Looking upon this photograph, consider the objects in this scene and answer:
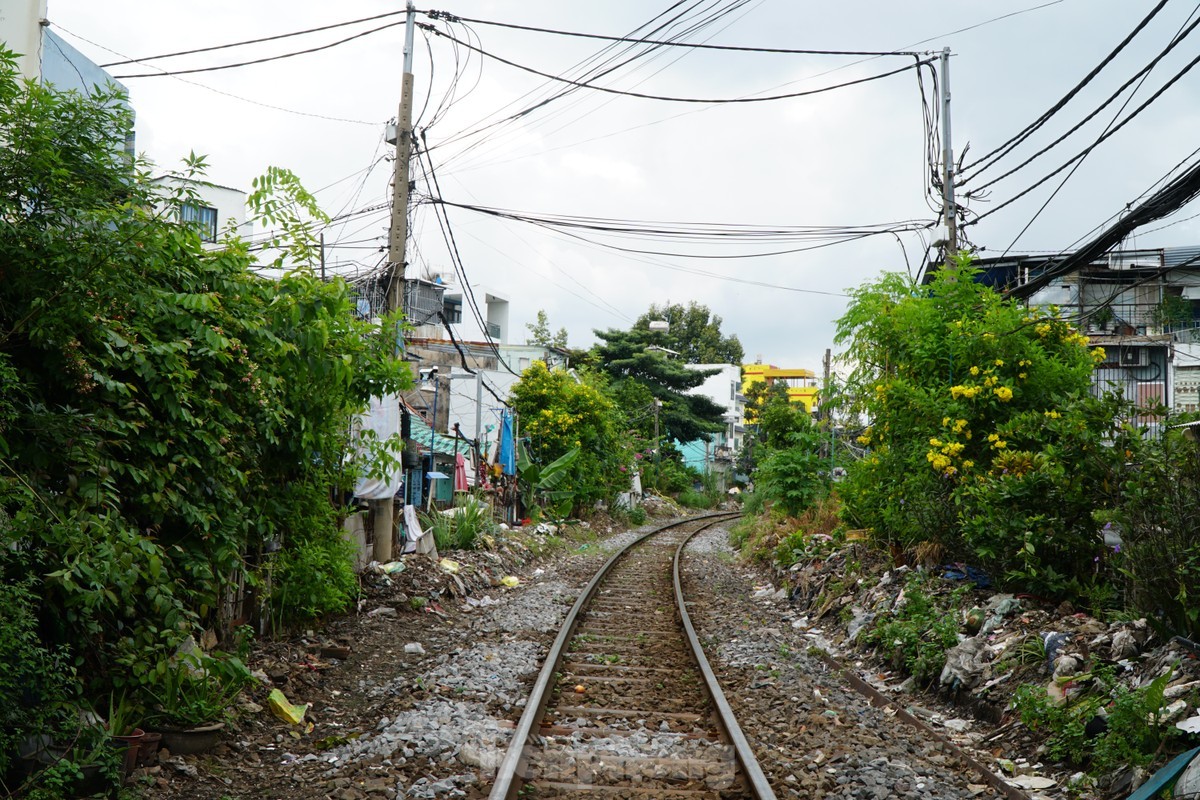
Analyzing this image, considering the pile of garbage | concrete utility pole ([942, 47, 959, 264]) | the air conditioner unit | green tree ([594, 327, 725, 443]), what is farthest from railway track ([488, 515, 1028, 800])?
green tree ([594, 327, 725, 443])

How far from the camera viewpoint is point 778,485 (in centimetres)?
2072

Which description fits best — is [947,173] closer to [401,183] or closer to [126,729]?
[401,183]

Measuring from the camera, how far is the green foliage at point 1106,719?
16.6 ft

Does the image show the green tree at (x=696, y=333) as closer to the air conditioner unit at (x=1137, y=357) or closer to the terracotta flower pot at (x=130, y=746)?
the air conditioner unit at (x=1137, y=357)

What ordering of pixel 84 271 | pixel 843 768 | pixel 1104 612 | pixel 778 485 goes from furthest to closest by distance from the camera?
pixel 778 485, pixel 1104 612, pixel 843 768, pixel 84 271

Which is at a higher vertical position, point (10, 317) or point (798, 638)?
point (10, 317)

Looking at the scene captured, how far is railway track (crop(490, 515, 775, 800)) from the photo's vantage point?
518cm

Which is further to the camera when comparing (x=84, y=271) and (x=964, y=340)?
(x=964, y=340)

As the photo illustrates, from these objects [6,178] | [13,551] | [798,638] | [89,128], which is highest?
[89,128]

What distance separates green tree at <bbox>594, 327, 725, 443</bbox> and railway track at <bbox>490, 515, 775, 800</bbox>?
34118 millimetres

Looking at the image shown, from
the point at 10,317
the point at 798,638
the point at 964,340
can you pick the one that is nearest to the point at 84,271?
the point at 10,317

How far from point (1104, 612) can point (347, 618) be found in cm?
749

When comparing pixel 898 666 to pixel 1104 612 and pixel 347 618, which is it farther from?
pixel 347 618

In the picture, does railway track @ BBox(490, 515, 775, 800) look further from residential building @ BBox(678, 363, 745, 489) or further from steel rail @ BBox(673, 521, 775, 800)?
residential building @ BBox(678, 363, 745, 489)
